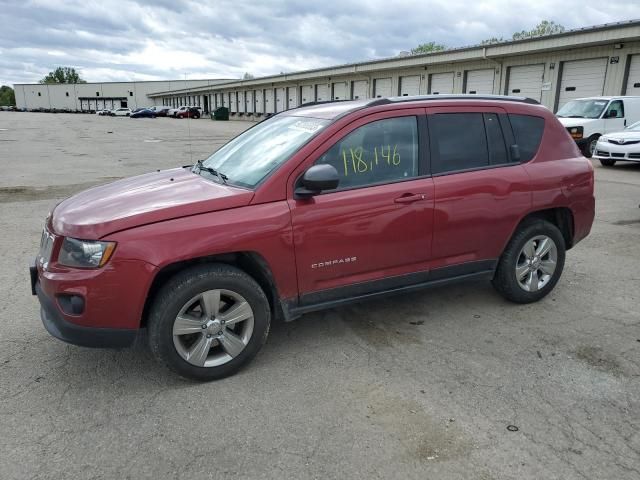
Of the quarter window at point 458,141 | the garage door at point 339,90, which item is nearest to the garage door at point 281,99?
the garage door at point 339,90

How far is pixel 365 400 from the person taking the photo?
10.2 ft

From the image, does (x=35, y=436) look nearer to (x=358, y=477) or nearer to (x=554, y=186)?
(x=358, y=477)

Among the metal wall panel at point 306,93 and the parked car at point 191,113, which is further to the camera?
the parked car at point 191,113

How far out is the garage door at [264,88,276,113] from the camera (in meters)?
51.3

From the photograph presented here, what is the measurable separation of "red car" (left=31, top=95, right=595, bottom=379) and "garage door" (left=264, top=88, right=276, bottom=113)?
48.5 m

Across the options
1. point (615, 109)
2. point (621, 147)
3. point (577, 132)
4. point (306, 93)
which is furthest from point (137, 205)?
point (306, 93)

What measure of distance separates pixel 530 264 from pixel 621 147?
11.6 meters

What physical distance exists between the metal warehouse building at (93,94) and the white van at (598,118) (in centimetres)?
9662

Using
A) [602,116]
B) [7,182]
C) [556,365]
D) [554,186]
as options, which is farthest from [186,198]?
[602,116]

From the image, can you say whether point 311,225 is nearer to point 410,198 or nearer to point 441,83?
point 410,198

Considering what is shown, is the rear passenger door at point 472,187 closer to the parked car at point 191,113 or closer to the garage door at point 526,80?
the garage door at point 526,80

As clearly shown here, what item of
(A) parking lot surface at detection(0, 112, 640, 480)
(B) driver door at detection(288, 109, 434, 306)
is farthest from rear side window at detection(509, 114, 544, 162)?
(A) parking lot surface at detection(0, 112, 640, 480)

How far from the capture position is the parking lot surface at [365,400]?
259cm

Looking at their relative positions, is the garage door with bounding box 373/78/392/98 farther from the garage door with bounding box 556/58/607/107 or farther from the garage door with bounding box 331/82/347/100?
the garage door with bounding box 556/58/607/107
